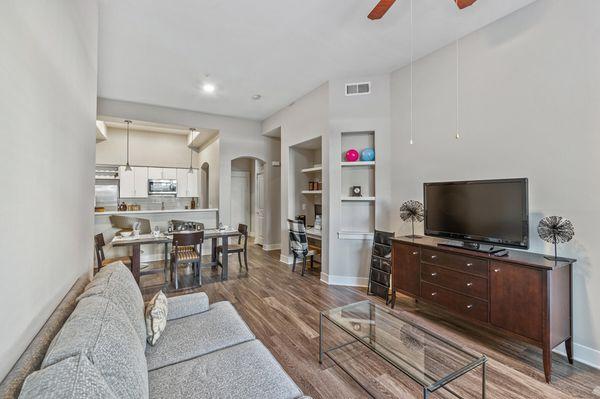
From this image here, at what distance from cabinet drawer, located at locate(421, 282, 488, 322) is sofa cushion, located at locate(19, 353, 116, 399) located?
287 centimetres

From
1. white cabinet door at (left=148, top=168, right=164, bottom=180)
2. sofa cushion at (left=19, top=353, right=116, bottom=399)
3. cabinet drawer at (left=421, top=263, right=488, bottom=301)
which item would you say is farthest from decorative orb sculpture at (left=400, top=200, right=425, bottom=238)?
white cabinet door at (left=148, top=168, right=164, bottom=180)

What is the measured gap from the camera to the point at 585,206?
2.31 meters

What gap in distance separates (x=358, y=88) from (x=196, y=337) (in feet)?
13.1

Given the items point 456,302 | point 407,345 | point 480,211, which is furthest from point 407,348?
point 480,211

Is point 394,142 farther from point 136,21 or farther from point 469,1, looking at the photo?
point 136,21

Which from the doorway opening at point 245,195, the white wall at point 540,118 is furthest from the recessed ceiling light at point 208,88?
the white wall at point 540,118

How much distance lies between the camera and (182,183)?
25.6 ft

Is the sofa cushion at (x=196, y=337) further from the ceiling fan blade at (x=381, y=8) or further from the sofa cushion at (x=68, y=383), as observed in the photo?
the ceiling fan blade at (x=381, y=8)

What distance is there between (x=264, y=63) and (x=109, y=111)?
3.33m

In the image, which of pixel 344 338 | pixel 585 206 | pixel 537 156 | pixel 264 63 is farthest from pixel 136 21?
pixel 585 206

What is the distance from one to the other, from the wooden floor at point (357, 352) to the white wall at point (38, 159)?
1.73m

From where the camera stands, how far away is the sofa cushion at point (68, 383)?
2.33 ft

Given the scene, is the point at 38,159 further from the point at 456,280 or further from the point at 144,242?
the point at 456,280

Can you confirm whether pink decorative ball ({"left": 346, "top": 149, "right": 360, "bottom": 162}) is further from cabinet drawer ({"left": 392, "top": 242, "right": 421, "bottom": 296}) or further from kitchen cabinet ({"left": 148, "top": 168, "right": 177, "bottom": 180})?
kitchen cabinet ({"left": 148, "top": 168, "right": 177, "bottom": 180})
